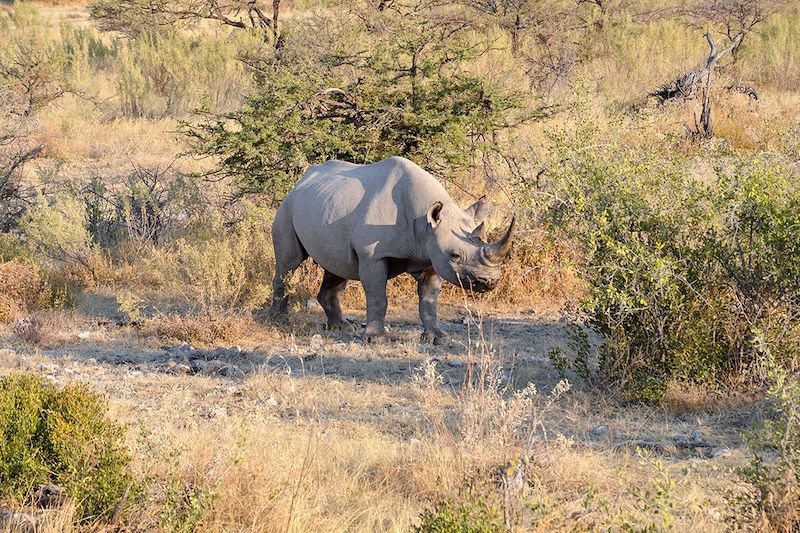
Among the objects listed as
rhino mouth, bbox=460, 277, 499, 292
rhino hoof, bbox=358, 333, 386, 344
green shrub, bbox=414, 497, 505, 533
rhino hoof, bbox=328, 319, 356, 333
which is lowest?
rhino hoof, bbox=328, 319, 356, 333

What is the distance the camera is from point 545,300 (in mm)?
11531

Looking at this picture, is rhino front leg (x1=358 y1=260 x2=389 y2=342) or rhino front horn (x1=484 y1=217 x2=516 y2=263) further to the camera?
rhino front leg (x1=358 y1=260 x2=389 y2=342)

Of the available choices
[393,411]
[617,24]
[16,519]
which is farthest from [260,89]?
[617,24]

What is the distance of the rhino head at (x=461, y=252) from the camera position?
9305 millimetres

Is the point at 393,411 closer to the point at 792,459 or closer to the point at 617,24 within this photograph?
the point at 792,459

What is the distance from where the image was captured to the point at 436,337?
32.3 ft

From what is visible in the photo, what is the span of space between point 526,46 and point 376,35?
7362 mm

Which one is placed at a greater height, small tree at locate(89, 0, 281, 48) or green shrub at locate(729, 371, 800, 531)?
small tree at locate(89, 0, 281, 48)

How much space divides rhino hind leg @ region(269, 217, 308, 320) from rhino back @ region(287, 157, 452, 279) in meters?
0.29

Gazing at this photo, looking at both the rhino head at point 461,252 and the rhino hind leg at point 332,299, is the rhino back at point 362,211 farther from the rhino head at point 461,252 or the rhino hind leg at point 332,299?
the rhino hind leg at point 332,299

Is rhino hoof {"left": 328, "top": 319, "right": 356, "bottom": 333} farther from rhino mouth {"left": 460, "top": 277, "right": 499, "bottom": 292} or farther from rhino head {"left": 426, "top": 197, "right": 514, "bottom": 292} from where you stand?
rhino mouth {"left": 460, "top": 277, "right": 499, "bottom": 292}

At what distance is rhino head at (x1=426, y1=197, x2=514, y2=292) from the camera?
30.5 feet

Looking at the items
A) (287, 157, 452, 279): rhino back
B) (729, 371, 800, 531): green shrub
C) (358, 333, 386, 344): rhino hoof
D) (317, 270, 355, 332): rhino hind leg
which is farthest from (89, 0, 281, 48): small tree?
(729, 371, 800, 531): green shrub

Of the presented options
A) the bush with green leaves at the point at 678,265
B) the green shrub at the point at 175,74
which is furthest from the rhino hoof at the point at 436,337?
the green shrub at the point at 175,74
